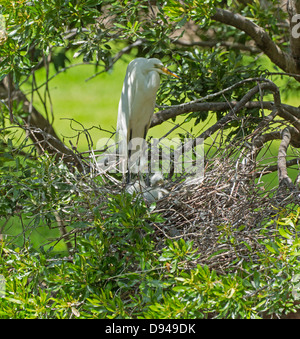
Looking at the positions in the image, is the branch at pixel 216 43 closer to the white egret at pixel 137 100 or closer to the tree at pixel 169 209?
the tree at pixel 169 209

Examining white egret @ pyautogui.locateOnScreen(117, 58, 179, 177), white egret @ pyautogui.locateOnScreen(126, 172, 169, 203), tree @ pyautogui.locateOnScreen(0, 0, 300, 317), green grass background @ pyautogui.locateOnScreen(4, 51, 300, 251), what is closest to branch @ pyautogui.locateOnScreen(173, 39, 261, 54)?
tree @ pyautogui.locateOnScreen(0, 0, 300, 317)

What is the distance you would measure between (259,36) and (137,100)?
65 centimetres

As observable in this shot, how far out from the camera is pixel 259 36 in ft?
8.63

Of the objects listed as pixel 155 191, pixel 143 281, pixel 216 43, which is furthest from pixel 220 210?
pixel 216 43

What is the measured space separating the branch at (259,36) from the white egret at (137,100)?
376mm

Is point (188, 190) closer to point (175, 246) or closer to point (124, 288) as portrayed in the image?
point (175, 246)

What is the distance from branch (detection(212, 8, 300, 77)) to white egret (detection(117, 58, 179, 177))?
0.38 m

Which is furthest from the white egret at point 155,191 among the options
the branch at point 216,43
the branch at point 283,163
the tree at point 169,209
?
the branch at point 216,43

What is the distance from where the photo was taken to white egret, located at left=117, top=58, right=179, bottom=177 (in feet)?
8.02

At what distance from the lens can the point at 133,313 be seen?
156 cm

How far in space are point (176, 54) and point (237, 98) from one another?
0.37 m

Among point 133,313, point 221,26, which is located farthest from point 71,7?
point 221,26

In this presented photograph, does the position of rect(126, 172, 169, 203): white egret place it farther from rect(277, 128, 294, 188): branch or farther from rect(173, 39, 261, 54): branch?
rect(173, 39, 261, 54): branch

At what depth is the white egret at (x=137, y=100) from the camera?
2.44 metres
